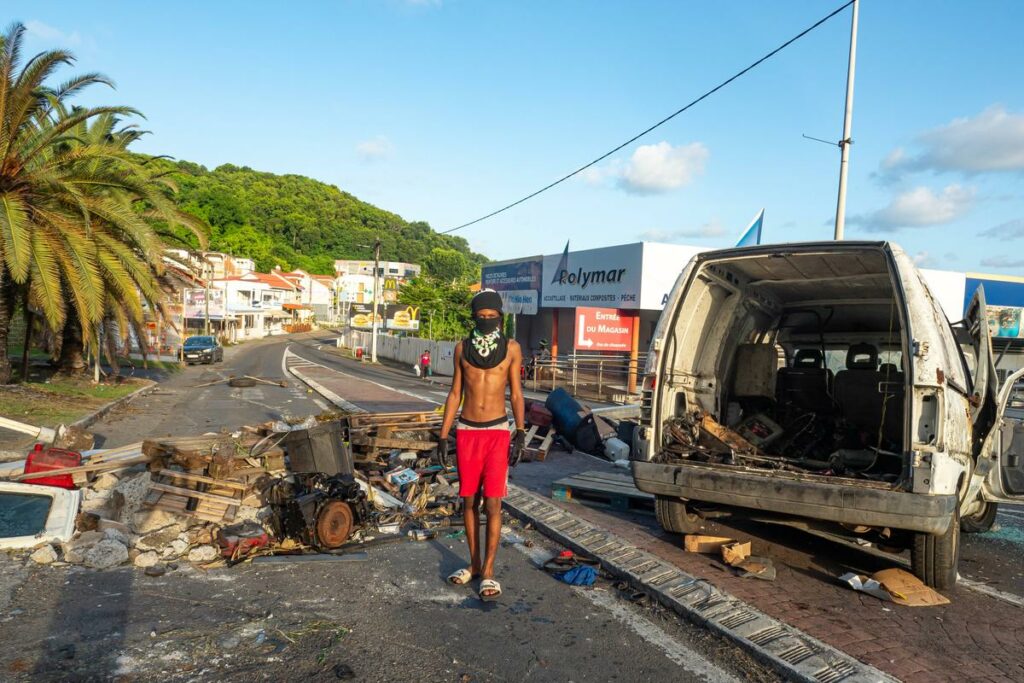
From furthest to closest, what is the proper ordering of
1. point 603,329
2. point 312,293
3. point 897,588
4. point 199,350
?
1. point 312,293
2. point 199,350
3. point 603,329
4. point 897,588

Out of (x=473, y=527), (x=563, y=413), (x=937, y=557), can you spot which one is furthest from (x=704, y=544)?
(x=563, y=413)

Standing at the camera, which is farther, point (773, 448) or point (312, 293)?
point (312, 293)

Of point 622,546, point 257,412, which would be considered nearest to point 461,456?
point 622,546

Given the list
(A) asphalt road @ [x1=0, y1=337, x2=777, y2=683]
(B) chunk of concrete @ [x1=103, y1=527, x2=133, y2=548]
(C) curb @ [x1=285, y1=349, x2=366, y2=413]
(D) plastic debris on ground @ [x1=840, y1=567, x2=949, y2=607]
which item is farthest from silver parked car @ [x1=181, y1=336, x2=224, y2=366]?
(D) plastic debris on ground @ [x1=840, y1=567, x2=949, y2=607]

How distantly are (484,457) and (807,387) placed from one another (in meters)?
3.87

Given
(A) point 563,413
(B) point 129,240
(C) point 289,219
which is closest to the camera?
(A) point 563,413

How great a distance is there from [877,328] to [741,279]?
1803 mm

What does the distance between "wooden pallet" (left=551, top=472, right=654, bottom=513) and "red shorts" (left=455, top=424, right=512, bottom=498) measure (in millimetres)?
2439

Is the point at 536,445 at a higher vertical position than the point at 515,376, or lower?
lower

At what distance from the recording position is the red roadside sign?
79.6 feet

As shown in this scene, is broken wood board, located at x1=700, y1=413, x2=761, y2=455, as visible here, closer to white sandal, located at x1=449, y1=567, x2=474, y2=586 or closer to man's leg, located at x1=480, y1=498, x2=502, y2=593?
man's leg, located at x1=480, y1=498, x2=502, y2=593

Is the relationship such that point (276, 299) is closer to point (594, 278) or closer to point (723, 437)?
point (594, 278)

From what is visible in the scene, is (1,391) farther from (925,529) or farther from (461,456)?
(925,529)

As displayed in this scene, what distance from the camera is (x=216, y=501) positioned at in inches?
238
